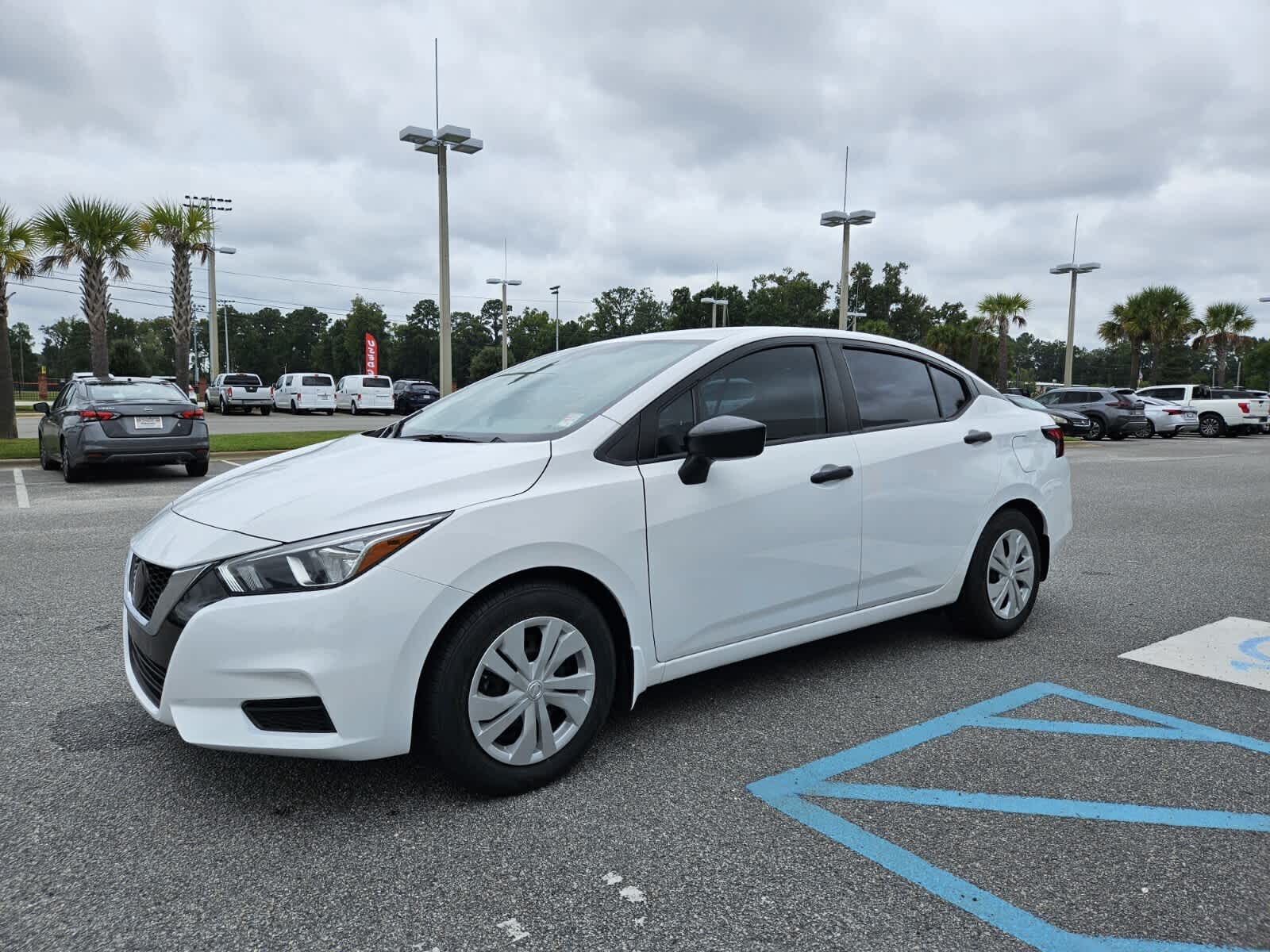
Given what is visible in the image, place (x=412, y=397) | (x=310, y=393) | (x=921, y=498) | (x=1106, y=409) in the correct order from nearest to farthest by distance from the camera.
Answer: (x=921, y=498)
(x=1106, y=409)
(x=310, y=393)
(x=412, y=397)

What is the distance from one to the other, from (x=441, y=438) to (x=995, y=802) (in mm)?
2346

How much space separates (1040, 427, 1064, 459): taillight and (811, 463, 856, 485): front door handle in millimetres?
1667

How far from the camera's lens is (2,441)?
16.3 m

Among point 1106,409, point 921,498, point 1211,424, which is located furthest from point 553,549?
point 1211,424

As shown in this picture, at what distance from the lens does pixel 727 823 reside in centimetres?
277

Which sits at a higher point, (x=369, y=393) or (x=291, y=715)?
(x=369, y=393)

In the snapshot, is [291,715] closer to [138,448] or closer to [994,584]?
[994,584]

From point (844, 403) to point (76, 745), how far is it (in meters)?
3.28

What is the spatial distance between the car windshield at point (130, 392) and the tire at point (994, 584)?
10.8 meters

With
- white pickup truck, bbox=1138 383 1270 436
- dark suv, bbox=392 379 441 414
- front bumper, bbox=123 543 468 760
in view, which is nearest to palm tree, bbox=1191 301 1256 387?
white pickup truck, bbox=1138 383 1270 436

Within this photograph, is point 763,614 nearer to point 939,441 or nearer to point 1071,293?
point 939,441

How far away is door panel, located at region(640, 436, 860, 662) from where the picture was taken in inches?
127

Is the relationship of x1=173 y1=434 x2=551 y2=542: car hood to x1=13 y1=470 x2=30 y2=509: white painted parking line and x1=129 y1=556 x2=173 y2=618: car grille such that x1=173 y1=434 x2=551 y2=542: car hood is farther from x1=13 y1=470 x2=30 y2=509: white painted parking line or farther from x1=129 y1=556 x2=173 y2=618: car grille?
x1=13 y1=470 x2=30 y2=509: white painted parking line

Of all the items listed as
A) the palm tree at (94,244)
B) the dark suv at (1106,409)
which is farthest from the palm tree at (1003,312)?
the palm tree at (94,244)
